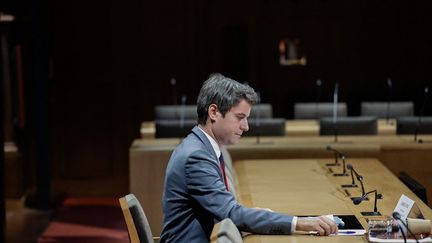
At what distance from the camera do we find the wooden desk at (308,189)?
13.0ft

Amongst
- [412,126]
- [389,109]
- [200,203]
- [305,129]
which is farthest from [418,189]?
[389,109]

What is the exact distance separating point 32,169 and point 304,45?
3.83 metres

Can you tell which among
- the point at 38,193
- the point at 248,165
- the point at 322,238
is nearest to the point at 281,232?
the point at 322,238

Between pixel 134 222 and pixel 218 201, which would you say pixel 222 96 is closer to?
pixel 218 201

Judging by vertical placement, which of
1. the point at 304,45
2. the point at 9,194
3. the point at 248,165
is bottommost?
the point at 9,194

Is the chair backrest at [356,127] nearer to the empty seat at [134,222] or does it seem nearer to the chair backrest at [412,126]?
the chair backrest at [412,126]

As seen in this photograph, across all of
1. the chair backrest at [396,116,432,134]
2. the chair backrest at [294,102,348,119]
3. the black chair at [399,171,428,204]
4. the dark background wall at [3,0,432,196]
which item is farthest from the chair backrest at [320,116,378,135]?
the dark background wall at [3,0,432,196]

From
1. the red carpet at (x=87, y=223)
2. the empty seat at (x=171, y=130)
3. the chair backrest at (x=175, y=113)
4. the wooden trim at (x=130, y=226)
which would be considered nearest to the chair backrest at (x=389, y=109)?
the chair backrest at (x=175, y=113)

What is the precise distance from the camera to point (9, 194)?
8742mm

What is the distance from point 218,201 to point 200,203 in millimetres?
79

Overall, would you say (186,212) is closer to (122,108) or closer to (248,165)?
(248,165)

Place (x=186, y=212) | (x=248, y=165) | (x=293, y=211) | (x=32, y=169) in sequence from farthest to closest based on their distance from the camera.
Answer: (x=32, y=169) < (x=248, y=165) < (x=293, y=211) < (x=186, y=212)

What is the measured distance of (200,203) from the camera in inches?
129

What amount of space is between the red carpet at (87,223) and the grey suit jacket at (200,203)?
3.65 m
